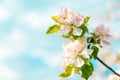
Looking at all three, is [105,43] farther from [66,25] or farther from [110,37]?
[66,25]

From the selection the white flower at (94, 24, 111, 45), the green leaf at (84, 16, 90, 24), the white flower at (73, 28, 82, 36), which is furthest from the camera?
the white flower at (94, 24, 111, 45)

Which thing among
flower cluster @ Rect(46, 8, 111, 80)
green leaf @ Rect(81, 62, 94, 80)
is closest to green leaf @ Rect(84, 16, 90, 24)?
flower cluster @ Rect(46, 8, 111, 80)

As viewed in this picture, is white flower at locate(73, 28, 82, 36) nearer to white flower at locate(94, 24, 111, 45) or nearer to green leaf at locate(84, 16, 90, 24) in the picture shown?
green leaf at locate(84, 16, 90, 24)

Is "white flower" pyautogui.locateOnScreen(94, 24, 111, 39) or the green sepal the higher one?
the green sepal

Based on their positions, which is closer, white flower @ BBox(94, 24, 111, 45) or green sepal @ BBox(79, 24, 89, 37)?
green sepal @ BBox(79, 24, 89, 37)

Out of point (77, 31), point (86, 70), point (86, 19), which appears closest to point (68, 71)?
point (86, 70)

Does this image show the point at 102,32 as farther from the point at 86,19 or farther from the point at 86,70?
the point at 86,70

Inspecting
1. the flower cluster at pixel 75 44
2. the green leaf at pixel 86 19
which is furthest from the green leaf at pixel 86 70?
the green leaf at pixel 86 19

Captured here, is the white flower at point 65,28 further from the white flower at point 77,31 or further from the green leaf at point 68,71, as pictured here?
the green leaf at point 68,71
